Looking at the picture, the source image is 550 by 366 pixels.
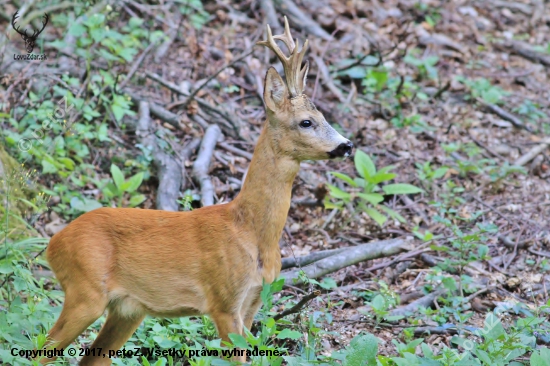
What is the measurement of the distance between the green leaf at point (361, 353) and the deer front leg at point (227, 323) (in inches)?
31.1

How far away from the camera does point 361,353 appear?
4.22 meters

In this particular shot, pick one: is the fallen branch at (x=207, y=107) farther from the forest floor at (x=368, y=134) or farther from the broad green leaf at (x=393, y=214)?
the broad green leaf at (x=393, y=214)

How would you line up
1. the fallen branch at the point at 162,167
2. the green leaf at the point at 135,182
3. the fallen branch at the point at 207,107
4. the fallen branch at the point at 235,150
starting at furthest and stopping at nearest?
1. the fallen branch at the point at 207,107
2. the fallen branch at the point at 235,150
3. the fallen branch at the point at 162,167
4. the green leaf at the point at 135,182

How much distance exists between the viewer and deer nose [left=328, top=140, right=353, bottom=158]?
16.1ft

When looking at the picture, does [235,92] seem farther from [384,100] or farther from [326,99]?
[384,100]

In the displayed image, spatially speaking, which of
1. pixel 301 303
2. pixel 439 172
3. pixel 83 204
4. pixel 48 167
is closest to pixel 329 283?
pixel 301 303

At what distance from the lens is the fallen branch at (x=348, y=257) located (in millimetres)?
6191

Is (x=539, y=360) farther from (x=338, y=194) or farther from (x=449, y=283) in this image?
(x=338, y=194)

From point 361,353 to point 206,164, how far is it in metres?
4.09

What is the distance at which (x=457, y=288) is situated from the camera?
6398 millimetres

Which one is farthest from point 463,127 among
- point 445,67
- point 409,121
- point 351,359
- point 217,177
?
point 351,359

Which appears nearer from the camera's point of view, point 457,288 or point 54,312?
point 54,312

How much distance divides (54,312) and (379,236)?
3820 mm

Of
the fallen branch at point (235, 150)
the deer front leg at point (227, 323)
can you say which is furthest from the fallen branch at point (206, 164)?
the deer front leg at point (227, 323)
